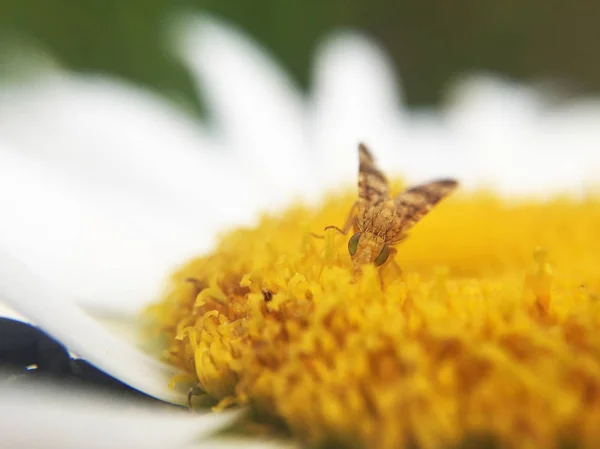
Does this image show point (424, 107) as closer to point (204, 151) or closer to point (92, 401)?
point (204, 151)

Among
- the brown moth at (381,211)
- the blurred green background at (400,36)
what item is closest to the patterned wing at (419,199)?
the brown moth at (381,211)

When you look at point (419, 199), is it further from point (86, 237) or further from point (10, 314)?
point (86, 237)

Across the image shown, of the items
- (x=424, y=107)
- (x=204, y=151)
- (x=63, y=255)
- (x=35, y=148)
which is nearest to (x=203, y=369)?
(x=63, y=255)

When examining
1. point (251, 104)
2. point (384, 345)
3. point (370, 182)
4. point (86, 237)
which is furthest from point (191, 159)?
point (384, 345)

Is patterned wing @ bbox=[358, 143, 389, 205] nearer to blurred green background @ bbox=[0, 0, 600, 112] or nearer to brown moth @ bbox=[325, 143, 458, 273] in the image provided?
brown moth @ bbox=[325, 143, 458, 273]

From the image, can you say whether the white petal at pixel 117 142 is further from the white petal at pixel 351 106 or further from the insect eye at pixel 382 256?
the insect eye at pixel 382 256

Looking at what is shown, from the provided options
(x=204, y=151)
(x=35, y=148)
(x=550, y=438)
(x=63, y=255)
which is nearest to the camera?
(x=550, y=438)

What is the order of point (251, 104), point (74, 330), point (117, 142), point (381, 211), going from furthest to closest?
point (251, 104)
point (117, 142)
point (381, 211)
point (74, 330)

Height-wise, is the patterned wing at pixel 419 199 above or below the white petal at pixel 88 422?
above
